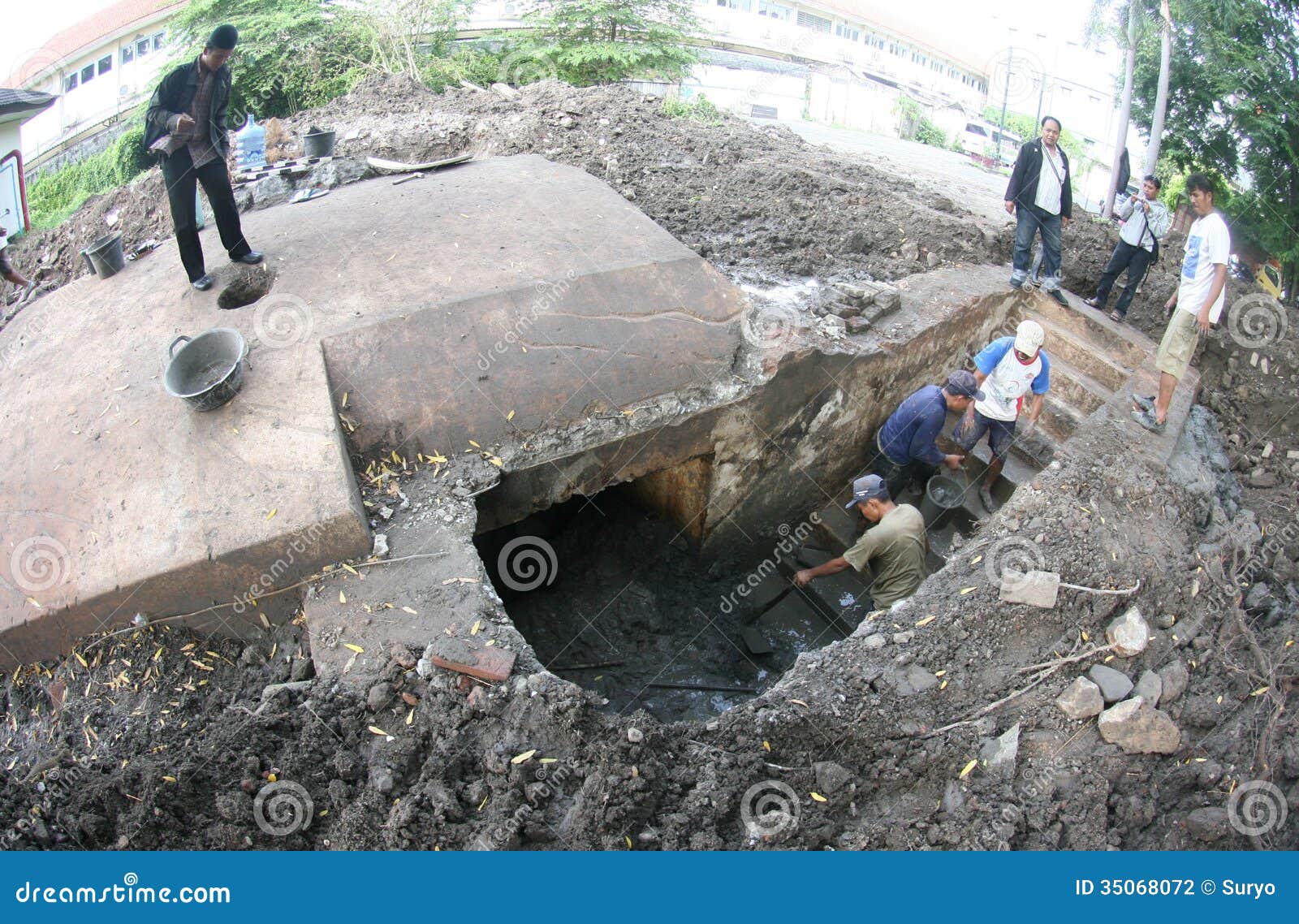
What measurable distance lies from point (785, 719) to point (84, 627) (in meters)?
3.26

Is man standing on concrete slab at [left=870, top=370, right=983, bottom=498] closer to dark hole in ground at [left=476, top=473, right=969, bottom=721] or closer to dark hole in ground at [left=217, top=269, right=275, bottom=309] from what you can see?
dark hole in ground at [left=476, top=473, right=969, bottom=721]

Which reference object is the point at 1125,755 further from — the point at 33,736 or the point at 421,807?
the point at 33,736

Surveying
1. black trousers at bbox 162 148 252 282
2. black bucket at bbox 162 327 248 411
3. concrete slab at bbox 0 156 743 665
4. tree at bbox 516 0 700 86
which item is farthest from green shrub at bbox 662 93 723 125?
black bucket at bbox 162 327 248 411

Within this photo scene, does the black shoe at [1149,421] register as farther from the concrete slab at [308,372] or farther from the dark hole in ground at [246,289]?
the dark hole in ground at [246,289]

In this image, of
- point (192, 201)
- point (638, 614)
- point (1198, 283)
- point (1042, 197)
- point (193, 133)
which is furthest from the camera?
point (1042, 197)

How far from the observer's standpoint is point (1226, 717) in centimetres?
383

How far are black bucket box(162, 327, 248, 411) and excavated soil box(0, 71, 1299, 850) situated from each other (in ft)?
3.43

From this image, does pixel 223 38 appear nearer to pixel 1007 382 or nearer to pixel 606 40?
pixel 1007 382

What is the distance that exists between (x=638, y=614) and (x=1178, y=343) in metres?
4.05

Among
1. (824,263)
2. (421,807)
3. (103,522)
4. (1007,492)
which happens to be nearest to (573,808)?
(421,807)

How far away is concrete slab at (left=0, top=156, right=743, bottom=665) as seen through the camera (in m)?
3.86

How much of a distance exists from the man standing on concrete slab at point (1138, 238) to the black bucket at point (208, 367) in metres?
6.61

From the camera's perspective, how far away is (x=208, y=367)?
14.5ft

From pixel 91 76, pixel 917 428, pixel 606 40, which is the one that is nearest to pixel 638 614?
pixel 917 428
